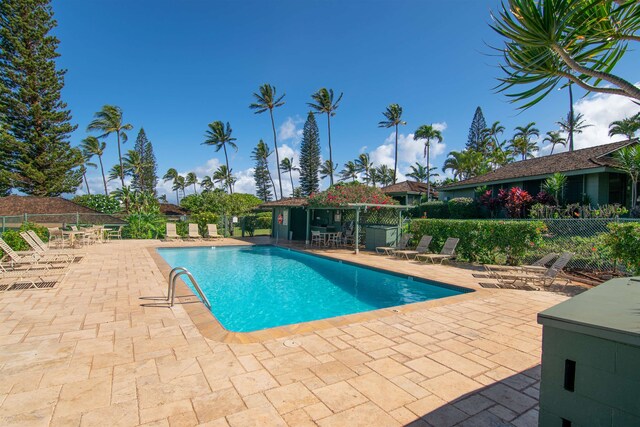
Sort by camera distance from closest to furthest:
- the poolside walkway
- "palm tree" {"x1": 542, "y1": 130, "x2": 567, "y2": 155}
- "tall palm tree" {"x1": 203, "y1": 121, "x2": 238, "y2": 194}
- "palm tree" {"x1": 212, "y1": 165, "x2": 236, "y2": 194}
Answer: the poolside walkway → "tall palm tree" {"x1": 203, "y1": 121, "x2": 238, "y2": 194} → "palm tree" {"x1": 542, "y1": 130, "x2": 567, "y2": 155} → "palm tree" {"x1": 212, "y1": 165, "x2": 236, "y2": 194}

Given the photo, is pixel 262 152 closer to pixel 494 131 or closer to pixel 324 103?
pixel 324 103

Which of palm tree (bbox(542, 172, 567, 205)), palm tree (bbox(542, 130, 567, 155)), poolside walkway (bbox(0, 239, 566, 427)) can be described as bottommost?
poolside walkway (bbox(0, 239, 566, 427))

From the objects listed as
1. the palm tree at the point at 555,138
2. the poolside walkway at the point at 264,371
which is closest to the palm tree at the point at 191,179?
the palm tree at the point at 555,138

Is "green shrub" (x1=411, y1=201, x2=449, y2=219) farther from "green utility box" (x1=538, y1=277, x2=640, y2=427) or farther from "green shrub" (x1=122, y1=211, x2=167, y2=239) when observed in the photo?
"green utility box" (x1=538, y1=277, x2=640, y2=427)

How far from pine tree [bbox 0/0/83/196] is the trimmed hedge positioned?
27.8 metres

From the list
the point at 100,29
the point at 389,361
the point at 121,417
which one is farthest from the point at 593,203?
the point at 100,29

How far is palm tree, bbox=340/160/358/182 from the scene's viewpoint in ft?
171

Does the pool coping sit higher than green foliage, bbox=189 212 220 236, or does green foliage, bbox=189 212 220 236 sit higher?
green foliage, bbox=189 212 220 236

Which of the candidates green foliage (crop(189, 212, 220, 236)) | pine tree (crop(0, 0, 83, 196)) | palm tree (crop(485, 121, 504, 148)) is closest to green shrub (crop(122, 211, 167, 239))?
green foliage (crop(189, 212, 220, 236))

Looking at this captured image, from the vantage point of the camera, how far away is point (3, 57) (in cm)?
2205

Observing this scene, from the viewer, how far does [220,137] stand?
127 ft

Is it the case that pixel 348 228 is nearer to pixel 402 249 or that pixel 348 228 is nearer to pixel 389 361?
pixel 402 249

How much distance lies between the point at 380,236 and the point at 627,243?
27.8ft

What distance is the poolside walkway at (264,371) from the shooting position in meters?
2.41
